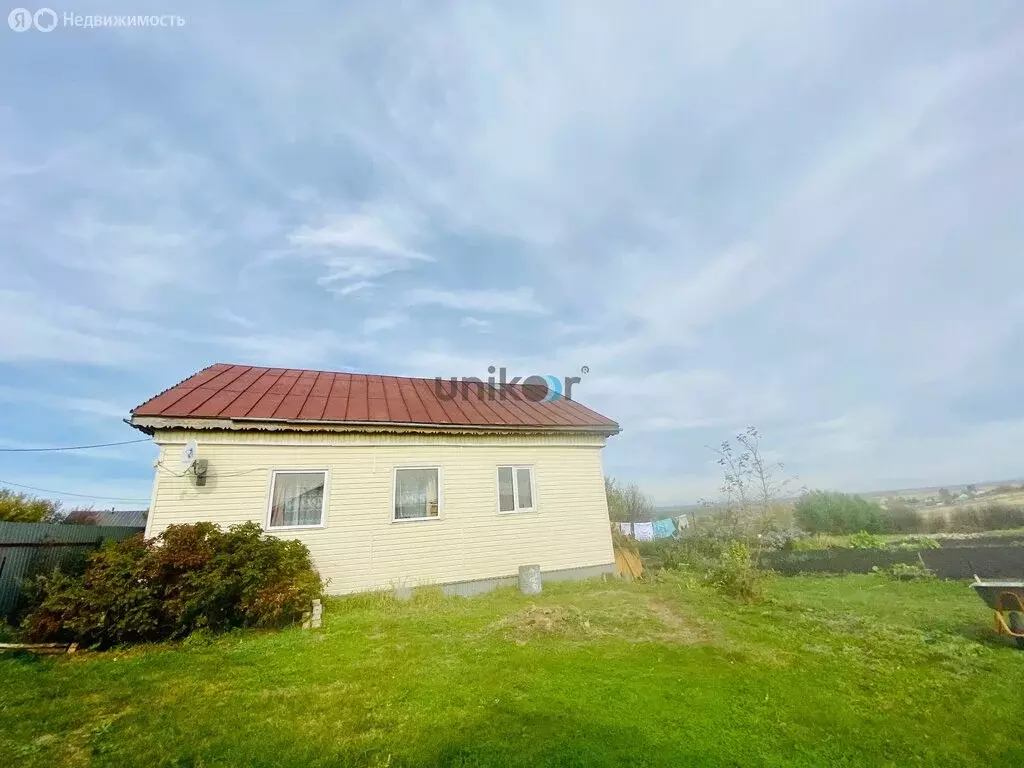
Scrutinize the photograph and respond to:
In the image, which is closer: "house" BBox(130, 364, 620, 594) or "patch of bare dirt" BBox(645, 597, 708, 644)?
"patch of bare dirt" BBox(645, 597, 708, 644)

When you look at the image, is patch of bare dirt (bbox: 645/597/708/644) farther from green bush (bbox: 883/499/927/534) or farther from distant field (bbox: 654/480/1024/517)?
green bush (bbox: 883/499/927/534)

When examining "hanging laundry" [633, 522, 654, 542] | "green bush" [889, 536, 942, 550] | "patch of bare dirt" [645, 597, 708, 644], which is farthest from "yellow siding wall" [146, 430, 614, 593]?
"green bush" [889, 536, 942, 550]

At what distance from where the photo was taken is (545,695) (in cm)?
488

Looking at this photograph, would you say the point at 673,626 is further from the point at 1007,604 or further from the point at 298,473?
the point at 298,473

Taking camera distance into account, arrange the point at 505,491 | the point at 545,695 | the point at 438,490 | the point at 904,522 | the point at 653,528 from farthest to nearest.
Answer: the point at 653,528 < the point at 904,522 < the point at 505,491 < the point at 438,490 < the point at 545,695

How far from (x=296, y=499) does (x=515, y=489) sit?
18.3ft

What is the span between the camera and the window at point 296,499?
381 inches

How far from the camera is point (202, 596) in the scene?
713 cm

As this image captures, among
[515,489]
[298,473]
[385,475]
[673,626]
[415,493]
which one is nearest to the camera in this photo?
[673,626]

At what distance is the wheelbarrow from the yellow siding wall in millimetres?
8060

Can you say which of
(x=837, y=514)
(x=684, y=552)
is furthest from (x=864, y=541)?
(x=684, y=552)

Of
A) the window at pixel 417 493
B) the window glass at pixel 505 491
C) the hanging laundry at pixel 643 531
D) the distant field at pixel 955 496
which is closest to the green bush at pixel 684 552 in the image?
the distant field at pixel 955 496

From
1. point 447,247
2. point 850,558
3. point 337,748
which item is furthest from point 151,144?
point 850,558

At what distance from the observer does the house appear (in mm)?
9344
